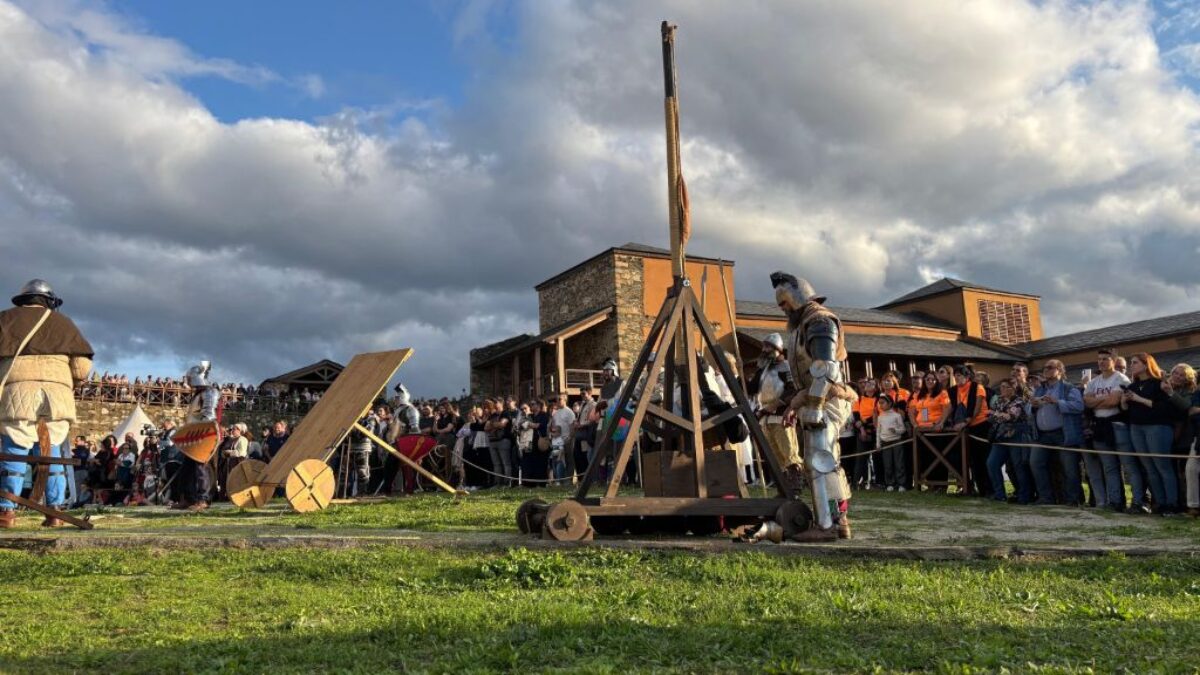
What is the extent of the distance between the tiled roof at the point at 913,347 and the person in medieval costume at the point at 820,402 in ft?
87.7

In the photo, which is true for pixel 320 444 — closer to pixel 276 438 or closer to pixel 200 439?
pixel 200 439

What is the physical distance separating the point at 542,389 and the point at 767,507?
28.9 meters

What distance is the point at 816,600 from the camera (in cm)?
459

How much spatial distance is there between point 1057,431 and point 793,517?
227 inches

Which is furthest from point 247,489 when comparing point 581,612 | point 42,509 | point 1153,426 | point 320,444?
point 1153,426

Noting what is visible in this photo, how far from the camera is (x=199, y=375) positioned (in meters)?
12.3

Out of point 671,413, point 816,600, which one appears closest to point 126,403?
point 671,413

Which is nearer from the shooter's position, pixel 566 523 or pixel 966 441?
pixel 566 523

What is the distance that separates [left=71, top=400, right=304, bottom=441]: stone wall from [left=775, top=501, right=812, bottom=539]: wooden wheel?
3093cm

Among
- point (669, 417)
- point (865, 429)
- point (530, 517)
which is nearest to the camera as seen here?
point (669, 417)

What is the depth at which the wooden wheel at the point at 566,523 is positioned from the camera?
6.44m

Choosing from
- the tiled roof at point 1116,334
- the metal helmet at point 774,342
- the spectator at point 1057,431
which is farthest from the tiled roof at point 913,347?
the metal helmet at point 774,342

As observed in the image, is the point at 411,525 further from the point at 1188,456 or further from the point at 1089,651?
the point at 1188,456

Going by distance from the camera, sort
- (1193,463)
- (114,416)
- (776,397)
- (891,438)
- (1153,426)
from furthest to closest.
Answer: (114,416), (891,438), (776,397), (1153,426), (1193,463)
